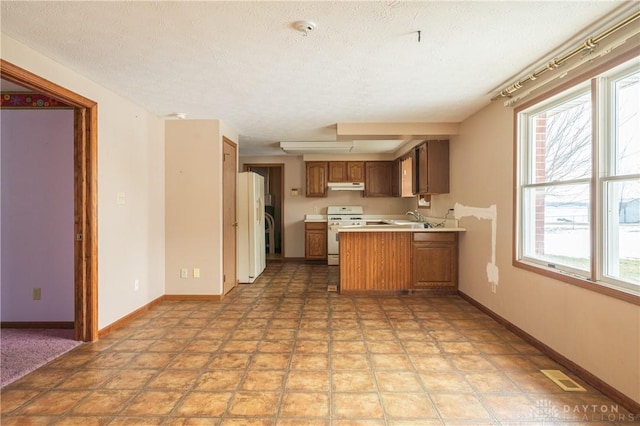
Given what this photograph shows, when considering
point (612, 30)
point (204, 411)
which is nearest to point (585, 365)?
point (612, 30)

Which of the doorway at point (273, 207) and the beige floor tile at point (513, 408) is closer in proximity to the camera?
the beige floor tile at point (513, 408)

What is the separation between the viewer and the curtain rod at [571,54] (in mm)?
1783

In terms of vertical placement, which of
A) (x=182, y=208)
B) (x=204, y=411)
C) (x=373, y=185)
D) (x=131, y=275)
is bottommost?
(x=204, y=411)

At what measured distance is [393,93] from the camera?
313cm

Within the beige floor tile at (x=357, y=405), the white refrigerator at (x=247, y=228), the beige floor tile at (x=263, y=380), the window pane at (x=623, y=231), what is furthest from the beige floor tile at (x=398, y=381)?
the white refrigerator at (x=247, y=228)

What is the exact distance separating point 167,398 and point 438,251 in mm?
3549

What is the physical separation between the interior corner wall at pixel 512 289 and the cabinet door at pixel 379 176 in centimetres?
191

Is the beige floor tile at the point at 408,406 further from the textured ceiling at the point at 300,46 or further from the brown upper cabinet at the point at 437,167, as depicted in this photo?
the brown upper cabinet at the point at 437,167

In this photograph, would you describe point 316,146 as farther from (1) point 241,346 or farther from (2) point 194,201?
(1) point 241,346

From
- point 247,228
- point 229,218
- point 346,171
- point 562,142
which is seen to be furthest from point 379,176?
point 562,142

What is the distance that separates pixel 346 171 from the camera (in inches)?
272

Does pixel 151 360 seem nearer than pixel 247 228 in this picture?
Yes

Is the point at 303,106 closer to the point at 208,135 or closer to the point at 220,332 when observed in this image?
the point at 208,135

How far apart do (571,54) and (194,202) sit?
12.9ft
